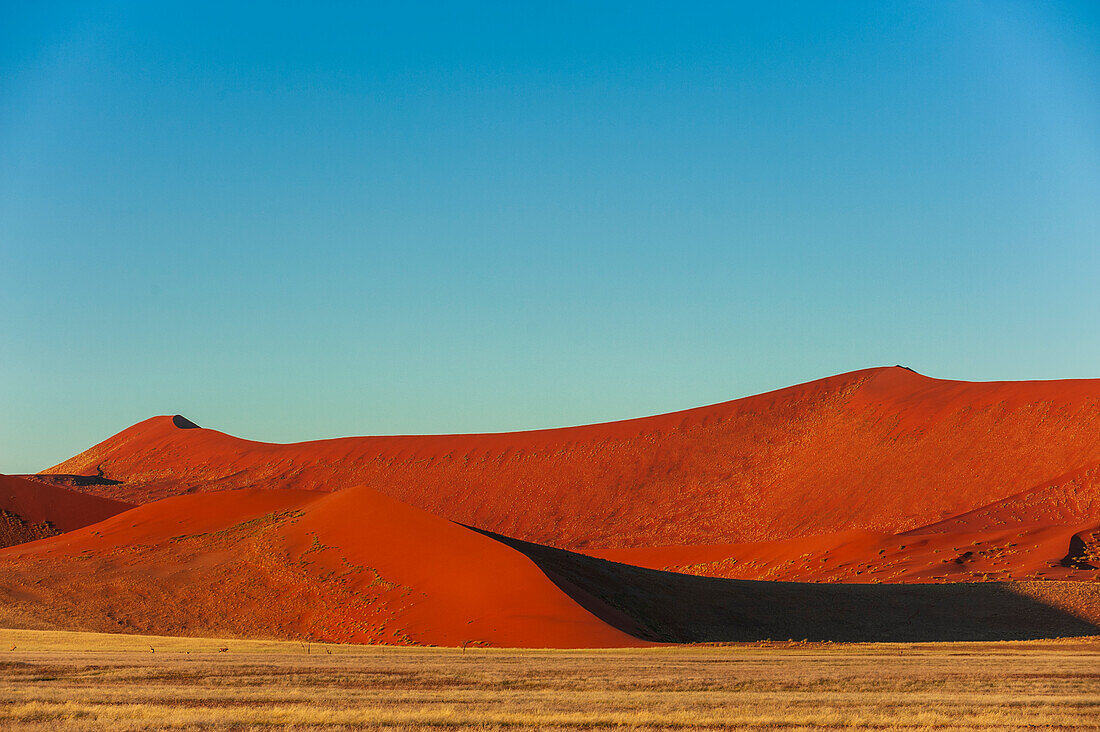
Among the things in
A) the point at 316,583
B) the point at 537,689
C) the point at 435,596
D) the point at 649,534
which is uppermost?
the point at 649,534

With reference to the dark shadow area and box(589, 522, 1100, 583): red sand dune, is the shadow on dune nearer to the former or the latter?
box(589, 522, 1100, 583): red sand dune

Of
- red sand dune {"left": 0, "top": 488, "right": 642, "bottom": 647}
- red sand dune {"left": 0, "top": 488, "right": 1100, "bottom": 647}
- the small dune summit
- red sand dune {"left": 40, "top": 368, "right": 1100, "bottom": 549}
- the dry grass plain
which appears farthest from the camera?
red sand dune {"left": 40, "top": 368, "right": 1100, "bottom": 549}

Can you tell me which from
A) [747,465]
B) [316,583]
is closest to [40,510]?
[316,583]

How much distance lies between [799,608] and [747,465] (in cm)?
5593

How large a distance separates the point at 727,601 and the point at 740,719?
3344cm

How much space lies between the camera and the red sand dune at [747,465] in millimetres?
86375

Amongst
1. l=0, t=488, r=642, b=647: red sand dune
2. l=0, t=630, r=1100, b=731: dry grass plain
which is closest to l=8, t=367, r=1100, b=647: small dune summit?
l=0, t=488, r=642, b=647: red sand dune

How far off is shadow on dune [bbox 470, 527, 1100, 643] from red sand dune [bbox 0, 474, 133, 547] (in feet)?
154

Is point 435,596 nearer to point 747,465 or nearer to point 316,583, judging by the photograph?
point 316,583

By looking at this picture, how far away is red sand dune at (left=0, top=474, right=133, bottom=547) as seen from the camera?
7981cm

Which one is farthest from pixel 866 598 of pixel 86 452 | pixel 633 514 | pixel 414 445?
pixel 86 452

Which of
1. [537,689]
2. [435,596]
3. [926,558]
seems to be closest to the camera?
[537,689]

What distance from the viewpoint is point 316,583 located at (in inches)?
1887

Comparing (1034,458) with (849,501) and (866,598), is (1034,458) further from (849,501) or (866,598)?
(866,598)
